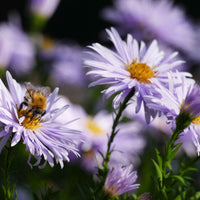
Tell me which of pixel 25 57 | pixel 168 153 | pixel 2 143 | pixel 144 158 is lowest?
pixel 25 57

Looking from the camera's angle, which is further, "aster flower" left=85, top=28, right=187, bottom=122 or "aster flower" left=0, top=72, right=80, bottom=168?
"aster flower" left=85, top=28, right=187, bottom=122

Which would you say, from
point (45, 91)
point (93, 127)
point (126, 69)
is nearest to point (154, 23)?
point (93, 127)

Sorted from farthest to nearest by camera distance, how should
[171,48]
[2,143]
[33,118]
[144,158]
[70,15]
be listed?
[70,15] → [171,48] → [144,158] → [33,118] → [2,143]

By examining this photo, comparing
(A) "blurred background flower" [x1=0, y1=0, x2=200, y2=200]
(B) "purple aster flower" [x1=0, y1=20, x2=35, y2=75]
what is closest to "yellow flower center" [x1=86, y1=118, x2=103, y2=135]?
(A) "blurred background flower" [x1=0, y1=0, x2=200, y2=200]

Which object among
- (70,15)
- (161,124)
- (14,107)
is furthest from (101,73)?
(70,15)

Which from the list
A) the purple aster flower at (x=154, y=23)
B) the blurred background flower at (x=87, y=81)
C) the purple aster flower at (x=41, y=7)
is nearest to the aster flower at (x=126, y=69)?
the blurred background flower at (x=87, y=81)

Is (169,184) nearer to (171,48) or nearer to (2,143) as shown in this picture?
(2,143)

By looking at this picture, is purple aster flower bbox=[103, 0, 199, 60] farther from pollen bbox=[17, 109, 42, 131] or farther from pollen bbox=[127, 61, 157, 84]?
pollen bbox=[17, 109, 42, 131]

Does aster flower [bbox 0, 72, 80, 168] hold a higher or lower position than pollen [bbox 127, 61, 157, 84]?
lower
